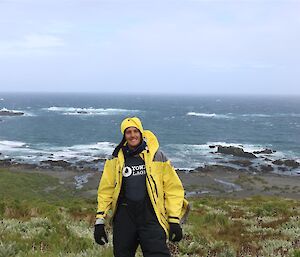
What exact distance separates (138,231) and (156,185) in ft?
2.06

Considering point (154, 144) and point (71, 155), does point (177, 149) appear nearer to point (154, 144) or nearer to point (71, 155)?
point (71, 155)

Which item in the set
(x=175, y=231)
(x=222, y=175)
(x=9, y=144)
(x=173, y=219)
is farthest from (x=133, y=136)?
(x=9, y=144)

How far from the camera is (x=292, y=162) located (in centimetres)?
5316

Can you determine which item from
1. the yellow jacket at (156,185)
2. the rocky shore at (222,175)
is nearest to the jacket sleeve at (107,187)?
the yellow jacket at (156,185)

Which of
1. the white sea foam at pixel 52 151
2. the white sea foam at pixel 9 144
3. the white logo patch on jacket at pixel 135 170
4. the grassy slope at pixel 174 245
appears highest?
the white logo patch on jacket at pixel 135 170

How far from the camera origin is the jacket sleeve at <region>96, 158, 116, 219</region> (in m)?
4.94

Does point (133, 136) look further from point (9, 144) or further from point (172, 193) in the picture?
point (9, 144)

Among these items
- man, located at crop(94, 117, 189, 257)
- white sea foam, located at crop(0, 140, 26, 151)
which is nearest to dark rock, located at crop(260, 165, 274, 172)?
white sea foam, located at crop(0, 140, 26, 151)

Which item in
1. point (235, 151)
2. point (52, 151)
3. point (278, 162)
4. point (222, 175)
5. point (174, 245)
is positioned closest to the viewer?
point (174, 245)

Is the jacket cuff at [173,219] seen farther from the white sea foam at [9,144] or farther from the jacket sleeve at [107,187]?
the white sea foam at [9,144]

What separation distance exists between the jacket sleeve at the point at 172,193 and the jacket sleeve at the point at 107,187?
0.65 meters

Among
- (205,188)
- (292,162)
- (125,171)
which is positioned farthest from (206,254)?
(292,162)

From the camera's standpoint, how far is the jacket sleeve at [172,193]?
476 cm

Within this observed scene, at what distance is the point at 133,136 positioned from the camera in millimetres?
4852
